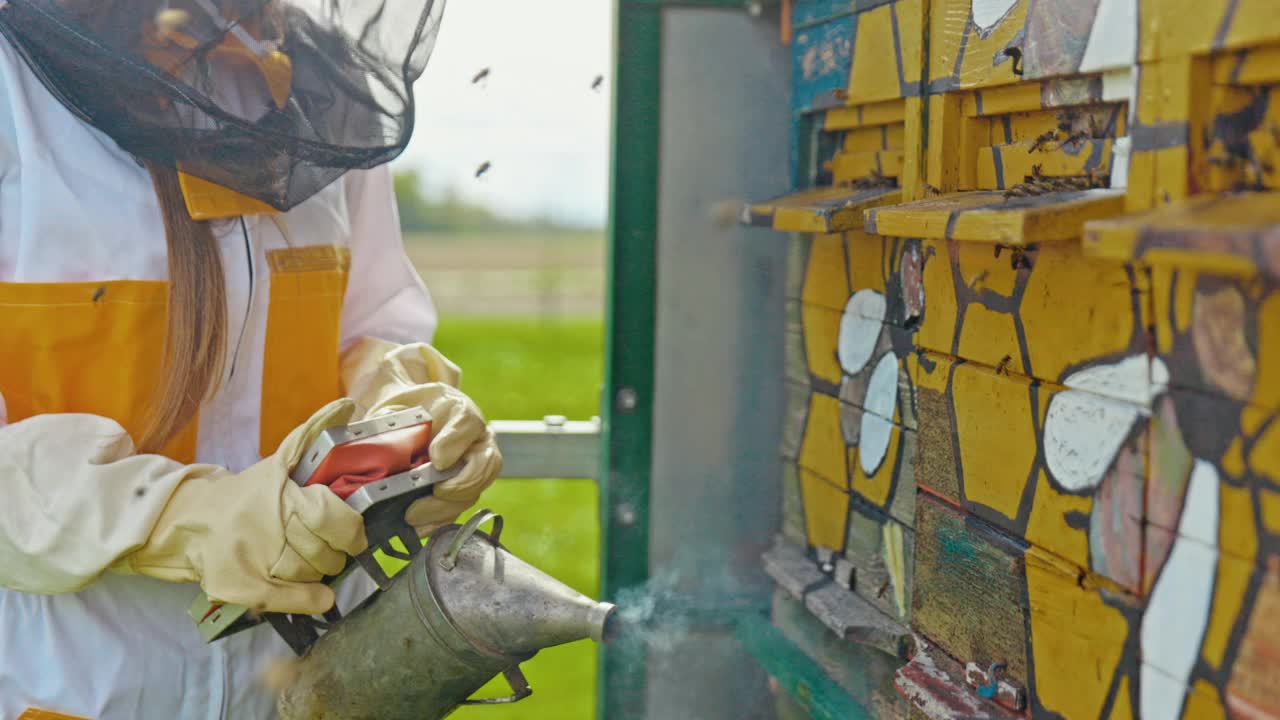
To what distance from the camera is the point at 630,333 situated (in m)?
2.39

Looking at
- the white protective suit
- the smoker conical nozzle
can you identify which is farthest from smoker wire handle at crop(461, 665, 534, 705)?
the white protective suit

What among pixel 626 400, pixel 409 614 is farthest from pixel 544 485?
pixel 409 614

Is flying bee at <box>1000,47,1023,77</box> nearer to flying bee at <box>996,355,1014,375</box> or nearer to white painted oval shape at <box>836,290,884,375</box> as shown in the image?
flying bee at <box>996,355,1014,375</box>

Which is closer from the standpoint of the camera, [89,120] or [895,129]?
[89,120]

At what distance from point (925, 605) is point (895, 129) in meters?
0.75

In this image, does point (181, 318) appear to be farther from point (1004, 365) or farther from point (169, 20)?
point (1004, 365)

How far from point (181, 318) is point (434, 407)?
13.4 inches

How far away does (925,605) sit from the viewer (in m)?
1.65

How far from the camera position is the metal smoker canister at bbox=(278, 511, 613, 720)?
1.44 meters

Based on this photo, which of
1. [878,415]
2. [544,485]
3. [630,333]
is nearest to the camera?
[878,415]

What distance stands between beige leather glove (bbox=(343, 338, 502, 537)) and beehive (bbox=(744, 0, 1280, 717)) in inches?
23.3

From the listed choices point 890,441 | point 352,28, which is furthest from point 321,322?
point 890,441

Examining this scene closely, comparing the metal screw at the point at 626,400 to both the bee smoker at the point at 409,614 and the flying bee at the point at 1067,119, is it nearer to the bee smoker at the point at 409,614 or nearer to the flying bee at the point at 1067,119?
the bee smoker at the point at 409,614

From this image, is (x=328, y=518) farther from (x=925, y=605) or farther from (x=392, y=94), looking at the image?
(x=925, y=605)
